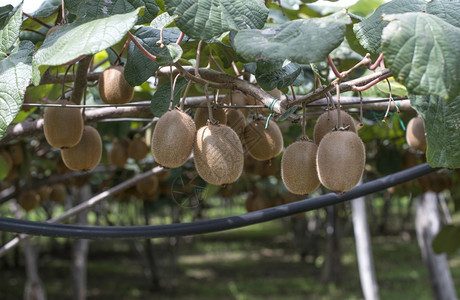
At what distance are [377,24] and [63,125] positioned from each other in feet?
2.21

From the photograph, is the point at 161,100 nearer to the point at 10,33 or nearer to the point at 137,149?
the point at 10,33

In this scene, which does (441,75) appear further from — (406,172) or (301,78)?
(406,172)

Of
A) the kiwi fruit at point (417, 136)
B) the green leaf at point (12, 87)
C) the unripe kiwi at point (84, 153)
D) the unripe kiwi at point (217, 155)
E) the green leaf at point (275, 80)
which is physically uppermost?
the green leaf at point (12, 87)

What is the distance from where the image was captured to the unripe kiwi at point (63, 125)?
114cm

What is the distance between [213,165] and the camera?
90 centimetres

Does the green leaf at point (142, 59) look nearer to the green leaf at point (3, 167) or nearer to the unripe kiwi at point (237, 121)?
the unripe kiwi at point (237, 121)

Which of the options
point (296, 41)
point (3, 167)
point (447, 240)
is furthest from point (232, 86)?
point (447, 240)

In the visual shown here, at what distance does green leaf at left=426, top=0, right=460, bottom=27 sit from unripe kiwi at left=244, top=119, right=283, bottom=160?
0.41 metres

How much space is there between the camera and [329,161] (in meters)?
0.87

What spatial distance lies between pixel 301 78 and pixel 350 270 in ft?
27.7

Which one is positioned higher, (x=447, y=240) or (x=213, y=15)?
(x=213, y=15)

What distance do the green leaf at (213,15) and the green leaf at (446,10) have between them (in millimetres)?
248

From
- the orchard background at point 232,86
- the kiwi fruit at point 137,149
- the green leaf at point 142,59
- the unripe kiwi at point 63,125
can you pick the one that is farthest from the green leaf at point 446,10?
the kiwi fruit at point 137,149

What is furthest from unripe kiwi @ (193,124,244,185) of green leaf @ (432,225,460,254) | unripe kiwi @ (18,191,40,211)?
unripe kiwi @ (18,191,40,211)
